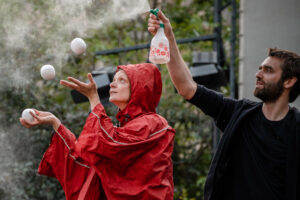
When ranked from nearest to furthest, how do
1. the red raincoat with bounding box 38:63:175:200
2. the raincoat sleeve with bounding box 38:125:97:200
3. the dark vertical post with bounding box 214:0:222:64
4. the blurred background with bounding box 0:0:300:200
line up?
the red raincoat with bounding box 38:63:175:200 → the raincoat sleeve with bounding box 38:125:97:200 → the blurred background with bounding box 0:0:300:200 → the dark vertical post with bounding box 214:0:222:64

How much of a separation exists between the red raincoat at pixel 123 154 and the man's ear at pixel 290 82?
84cm

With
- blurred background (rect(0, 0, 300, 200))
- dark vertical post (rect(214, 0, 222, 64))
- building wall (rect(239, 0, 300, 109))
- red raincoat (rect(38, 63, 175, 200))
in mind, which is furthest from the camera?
dark vertical post (rect(214, 0, 222, 64))

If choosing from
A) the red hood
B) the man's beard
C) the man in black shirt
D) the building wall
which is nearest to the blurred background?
the building wall

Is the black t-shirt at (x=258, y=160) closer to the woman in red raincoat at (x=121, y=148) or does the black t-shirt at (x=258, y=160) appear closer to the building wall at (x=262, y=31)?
the woman in red raincoat at (x=121, y=148)

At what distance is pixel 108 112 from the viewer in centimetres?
598

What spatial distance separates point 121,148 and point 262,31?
4009 mm

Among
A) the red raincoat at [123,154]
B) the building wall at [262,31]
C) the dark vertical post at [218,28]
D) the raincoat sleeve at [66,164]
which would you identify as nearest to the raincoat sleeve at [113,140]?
the red raincoat at [123,154]

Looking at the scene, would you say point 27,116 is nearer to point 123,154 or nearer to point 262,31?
point 123,154

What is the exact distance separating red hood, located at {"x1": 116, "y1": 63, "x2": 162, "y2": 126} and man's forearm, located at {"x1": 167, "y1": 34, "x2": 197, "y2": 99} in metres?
0.22

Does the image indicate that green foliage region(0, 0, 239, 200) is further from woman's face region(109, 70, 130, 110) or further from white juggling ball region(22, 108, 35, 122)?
white juggling ball region(22, 108, 35, 122)

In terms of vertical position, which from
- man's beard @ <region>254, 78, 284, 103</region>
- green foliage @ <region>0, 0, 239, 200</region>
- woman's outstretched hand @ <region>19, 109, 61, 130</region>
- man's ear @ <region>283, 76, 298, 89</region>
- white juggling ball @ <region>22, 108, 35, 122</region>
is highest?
man's ear @ <region>283, 76, 298, 89</region>

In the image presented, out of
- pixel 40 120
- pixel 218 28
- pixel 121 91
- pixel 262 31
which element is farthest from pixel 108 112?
pixel 40 120

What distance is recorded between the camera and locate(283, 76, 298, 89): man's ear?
2.44 meters

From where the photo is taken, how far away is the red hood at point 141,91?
102 inches
